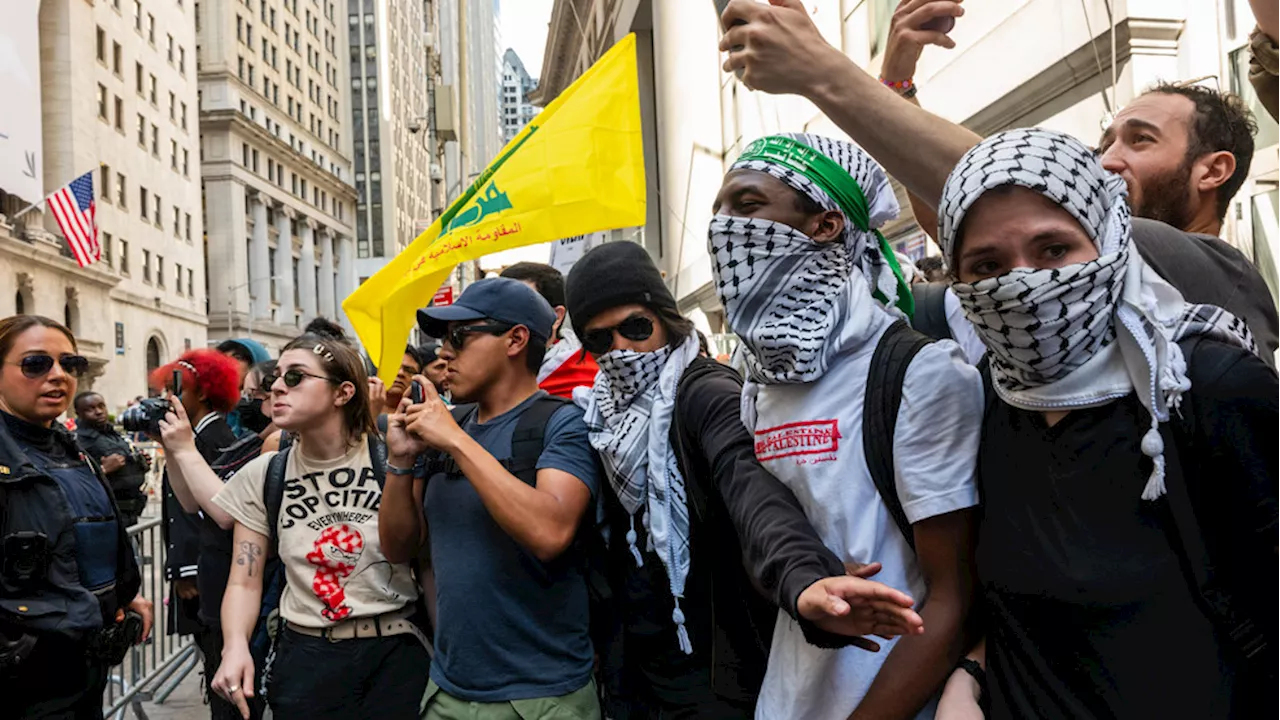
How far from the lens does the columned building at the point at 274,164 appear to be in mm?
76250

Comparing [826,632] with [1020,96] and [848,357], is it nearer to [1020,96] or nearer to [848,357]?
[848,357]

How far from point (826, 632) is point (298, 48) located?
324ft

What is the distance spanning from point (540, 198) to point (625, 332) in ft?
6.75

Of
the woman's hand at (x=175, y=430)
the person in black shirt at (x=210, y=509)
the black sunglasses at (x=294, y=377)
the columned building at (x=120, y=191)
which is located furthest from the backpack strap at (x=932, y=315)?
the columned building at (x=120, y=191)

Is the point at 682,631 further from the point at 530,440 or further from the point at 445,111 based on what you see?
the point at 445,111

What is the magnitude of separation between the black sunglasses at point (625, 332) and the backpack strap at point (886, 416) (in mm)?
1099

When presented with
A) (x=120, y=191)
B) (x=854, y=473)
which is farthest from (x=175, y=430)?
(x=120, y=191)

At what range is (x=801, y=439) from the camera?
2.03m

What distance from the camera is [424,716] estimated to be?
3.17 metres

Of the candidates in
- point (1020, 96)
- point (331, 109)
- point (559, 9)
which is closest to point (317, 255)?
point (331, 109)

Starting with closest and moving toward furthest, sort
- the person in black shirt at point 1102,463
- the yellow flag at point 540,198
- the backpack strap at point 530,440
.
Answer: the person in black shirt at point 1102,463 → the backpack strap at point 530,440 → the yellow flag at point 540,198

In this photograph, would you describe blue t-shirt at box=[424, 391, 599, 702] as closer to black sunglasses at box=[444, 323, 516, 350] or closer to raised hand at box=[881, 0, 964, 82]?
black sunglasses at box=[444, 323, 516, 350]

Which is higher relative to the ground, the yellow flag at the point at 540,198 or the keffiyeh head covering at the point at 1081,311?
the yellow flag at the point at 540,198

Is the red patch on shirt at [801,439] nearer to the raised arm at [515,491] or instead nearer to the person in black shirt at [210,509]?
the raised arm at [515,491]
